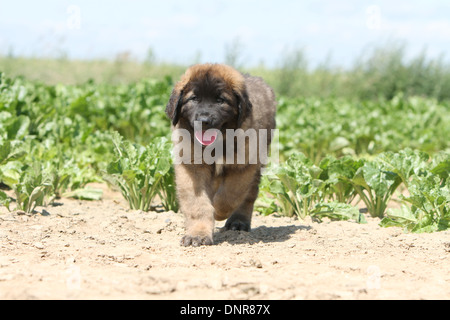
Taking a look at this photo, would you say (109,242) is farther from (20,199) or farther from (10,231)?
(20,199)

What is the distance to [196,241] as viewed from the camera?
15.5ft

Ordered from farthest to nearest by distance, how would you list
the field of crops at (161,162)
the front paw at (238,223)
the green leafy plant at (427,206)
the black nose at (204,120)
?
1. the field of crops at (161,162)
2. the front paw at (238,223)
3. the green leafy plant at (427,206)
4. the black nose at (204,120)

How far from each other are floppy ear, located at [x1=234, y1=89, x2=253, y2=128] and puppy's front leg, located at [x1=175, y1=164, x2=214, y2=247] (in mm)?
510

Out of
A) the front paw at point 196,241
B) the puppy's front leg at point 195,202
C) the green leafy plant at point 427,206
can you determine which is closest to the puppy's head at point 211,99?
the puppy's front leg at point 195,202

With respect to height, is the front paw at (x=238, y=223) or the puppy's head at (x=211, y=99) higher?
the puppy's head at (x=211, y=99)

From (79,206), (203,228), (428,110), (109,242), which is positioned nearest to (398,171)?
(203,228)

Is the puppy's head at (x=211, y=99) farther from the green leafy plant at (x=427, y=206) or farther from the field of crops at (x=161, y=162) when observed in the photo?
the green leafy plant at (x=427, y=206)

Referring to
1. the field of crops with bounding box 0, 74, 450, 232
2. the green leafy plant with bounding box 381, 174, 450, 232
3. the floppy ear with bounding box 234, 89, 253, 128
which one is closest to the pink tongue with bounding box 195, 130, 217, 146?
the floppy ear with bounding box 234, 89, 253, 128

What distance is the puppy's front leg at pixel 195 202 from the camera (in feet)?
15.8

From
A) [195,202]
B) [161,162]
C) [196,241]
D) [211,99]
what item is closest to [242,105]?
[211,99]

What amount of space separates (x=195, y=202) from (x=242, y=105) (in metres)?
0.87

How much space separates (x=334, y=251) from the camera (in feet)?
15.2

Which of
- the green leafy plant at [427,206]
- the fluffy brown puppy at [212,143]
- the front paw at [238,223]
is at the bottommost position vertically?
Result: the front paw at [238,223]

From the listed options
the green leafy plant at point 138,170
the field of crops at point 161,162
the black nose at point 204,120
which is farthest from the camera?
the green leafy plant at point 138,170
